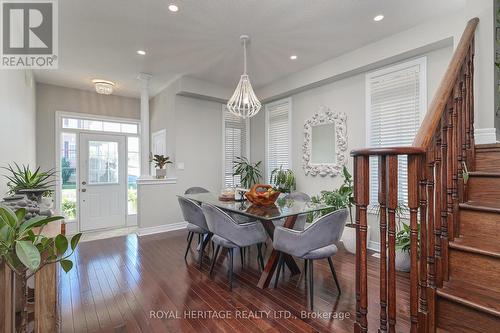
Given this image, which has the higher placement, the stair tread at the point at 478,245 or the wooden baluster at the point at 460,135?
the wooden baluster at the point at 460,135

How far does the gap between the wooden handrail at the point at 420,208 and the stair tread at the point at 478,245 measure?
0.16 ft

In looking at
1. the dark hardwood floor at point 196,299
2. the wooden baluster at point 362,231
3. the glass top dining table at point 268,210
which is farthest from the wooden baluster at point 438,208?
the glass top dining table at point 268,210

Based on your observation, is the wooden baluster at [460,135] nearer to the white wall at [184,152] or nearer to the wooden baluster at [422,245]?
the wooden baluster at [422,245]

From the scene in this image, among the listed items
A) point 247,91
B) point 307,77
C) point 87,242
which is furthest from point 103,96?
point 307,77

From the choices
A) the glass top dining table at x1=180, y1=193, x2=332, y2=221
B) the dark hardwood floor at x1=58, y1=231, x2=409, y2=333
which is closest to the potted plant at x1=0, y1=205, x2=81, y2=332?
the dark hardwood floor at x1=58, y1=231, x2=409, y2=333

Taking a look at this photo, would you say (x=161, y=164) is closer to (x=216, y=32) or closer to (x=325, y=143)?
(x=216, y=32)

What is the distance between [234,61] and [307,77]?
1387 mm

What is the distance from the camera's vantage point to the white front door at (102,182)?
547 cm

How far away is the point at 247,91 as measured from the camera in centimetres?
340

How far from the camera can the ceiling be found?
280cm

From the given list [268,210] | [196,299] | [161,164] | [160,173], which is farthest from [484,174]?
[160,173]

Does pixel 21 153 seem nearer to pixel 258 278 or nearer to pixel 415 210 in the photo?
pixel 258 278

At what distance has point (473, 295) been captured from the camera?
4.04 feet

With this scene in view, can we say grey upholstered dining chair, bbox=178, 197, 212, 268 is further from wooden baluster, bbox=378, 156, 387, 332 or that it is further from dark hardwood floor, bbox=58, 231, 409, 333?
wooden baluster, bbox=378, 156, 387, 332
